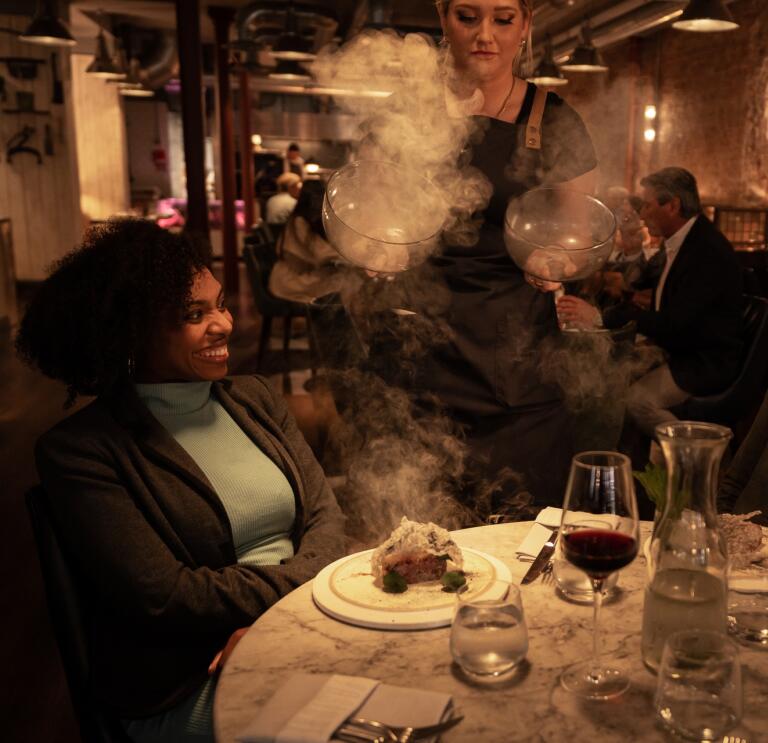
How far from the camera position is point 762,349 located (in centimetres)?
369

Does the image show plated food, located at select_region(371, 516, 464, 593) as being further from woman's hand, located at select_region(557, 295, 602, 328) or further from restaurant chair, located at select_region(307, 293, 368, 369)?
woman's hand, located at select_region(557, 295, 602, 328)

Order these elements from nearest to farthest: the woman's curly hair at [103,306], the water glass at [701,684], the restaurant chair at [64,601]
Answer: the water glass at [701,684], the restaurant chair at [64,601], the woman's curly hair at [103,306]

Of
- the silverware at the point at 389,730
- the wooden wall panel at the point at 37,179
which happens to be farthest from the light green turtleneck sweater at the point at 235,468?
the wooden wall panel at the point at 37,179

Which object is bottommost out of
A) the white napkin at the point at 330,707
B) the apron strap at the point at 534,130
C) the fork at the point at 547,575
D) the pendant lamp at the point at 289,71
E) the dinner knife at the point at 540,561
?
the fork at the point at 547,575

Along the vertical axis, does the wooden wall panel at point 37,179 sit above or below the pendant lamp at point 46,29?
below

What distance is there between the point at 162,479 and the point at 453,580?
1.97 feet

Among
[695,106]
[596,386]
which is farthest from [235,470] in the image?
[695,106]

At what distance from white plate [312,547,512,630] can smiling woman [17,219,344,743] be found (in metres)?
0.25

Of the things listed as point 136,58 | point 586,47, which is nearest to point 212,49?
point 136,58

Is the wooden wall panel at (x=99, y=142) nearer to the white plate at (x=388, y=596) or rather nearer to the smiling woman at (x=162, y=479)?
the smiling woman at (x=162, y=479)

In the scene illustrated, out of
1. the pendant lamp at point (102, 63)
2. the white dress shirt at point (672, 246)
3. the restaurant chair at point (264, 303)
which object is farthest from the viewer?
the pendant lamp at point (102, 63)

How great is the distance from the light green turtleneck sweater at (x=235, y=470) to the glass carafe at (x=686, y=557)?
32.5 inches

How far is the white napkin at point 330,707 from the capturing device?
95 cm

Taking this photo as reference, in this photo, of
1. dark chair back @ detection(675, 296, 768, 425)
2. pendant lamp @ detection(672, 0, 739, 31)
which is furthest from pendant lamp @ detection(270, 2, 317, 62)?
dark chair back @ detection(675, 296, 768, 425)
